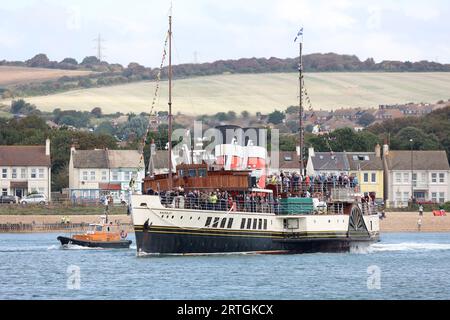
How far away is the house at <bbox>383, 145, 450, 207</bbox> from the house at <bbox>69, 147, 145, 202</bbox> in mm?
28610

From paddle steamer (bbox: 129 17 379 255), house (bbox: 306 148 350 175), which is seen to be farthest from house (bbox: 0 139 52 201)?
paddle steamer (bbox: 129 17 379 255)

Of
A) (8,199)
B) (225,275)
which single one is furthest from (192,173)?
(8,199)

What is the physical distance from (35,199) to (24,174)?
46.6 ft

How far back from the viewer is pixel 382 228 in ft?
411

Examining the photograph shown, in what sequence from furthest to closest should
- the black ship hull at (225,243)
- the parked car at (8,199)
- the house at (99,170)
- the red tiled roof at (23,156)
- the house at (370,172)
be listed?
the house at (99,170)
the house at (370,172)
the red tiled roof at (23,156)
the parked car at (8,199)
the black ship hull at (225,243)

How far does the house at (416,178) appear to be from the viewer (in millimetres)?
155750

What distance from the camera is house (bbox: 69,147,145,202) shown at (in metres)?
157

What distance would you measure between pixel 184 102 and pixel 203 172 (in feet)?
187

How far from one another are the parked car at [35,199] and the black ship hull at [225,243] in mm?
60852

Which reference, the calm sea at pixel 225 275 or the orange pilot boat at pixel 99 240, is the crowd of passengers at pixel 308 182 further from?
the orange pilot boat at pixel 99 240

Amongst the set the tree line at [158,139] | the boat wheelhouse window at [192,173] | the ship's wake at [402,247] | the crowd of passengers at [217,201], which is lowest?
the ship's wake at [402,247]

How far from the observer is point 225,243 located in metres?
76.6

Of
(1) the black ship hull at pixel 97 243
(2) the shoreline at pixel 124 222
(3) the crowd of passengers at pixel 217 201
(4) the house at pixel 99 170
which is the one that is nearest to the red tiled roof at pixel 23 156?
(4) the house at pixel 99 170
